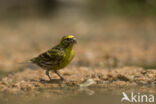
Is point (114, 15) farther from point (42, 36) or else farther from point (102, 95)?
point (102, 95)

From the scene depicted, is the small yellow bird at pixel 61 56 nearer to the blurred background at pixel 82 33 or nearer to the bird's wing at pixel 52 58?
the bird's wing at pixel 52 58

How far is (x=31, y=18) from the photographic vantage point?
21.7m

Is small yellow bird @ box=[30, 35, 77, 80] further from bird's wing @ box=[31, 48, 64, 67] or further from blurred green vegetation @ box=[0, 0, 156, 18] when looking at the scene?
blurred green vegetation @ box=[0, 0, 156, 18]

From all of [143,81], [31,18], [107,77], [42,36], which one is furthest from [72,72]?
[31,18]

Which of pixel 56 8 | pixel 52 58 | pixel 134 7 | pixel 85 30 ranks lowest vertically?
pixel 52 58

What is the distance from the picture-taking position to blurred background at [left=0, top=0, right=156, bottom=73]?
1053 cm

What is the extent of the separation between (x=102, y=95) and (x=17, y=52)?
6854mm

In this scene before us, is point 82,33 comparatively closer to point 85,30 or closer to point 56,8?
point 85,30

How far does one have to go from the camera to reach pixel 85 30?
56.1ft

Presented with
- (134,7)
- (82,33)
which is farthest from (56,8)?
(134,7)

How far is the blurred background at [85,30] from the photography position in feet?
34.6

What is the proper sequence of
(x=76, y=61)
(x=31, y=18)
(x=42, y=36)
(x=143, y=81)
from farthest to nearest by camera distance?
(x=31, y=18), (x=42, y=36), (x=76, y=61), (x=143, y=81)

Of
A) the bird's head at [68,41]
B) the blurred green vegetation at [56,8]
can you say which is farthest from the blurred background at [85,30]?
the bird's head at [68,41]

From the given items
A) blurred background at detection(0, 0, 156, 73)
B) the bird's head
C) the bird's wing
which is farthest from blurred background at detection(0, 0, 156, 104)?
the bird's head
